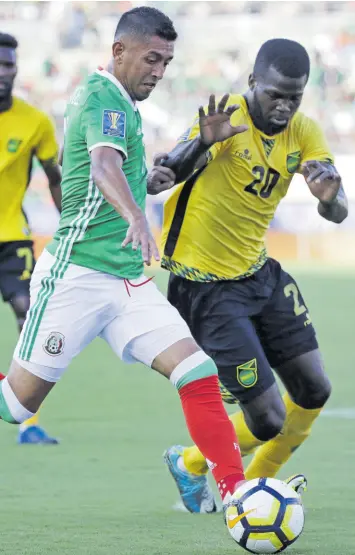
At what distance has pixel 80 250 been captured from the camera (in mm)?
4984

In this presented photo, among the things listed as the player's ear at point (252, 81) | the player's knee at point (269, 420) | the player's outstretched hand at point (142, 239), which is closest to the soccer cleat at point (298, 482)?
the player's knee at point (269, 420)

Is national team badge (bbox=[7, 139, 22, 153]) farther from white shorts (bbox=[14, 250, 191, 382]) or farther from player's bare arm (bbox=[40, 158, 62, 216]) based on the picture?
white shorts (bbox=[14, 250, 191, 382])

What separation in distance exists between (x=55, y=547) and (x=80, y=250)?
3.97 feet

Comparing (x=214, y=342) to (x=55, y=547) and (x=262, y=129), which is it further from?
(x=55, y=547)

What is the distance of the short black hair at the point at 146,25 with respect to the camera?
4.89m

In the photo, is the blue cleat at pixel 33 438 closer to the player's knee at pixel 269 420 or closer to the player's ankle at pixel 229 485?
the player's knee at pixel 269 420

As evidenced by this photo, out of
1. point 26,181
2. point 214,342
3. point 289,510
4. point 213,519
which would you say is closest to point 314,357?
point 214,342

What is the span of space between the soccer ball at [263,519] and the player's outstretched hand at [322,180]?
164 centimetres

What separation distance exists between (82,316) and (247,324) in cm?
120

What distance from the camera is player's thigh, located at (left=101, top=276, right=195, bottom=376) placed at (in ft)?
15.9

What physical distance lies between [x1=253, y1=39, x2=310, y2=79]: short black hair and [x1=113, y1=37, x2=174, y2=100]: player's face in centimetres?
83

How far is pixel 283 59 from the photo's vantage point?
5633 millimetres

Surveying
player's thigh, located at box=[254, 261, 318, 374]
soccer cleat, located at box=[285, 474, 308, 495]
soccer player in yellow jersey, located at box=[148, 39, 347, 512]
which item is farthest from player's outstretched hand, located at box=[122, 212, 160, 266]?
player's thigh, located at box=[254, 261, 318, 374]

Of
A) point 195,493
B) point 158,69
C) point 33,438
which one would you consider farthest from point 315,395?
point 33,438
